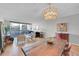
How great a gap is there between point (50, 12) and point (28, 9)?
1.29 ft

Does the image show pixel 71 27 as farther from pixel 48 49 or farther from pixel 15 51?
pixel 15 51

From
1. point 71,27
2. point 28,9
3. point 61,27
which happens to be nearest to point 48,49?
point 61,27

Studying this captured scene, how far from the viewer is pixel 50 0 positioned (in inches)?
71.9

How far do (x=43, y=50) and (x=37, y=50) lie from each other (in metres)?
0.11

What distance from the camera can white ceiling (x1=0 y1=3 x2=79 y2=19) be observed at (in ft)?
5.98

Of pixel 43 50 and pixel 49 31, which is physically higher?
pixel 49 31

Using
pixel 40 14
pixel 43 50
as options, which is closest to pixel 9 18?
pixel 40 14

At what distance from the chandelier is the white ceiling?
0.06 metres

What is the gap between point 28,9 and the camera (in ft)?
6.09

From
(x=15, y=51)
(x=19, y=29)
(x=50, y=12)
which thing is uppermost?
(x=50, y=12)

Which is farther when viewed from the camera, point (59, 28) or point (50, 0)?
point (59, 28)

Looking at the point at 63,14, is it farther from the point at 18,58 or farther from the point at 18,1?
the point at 18,58

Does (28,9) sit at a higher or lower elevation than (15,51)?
higher

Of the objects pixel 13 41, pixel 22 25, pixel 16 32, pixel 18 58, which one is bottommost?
pixel 18 58
